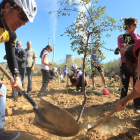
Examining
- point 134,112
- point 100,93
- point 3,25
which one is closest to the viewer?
point 3,25

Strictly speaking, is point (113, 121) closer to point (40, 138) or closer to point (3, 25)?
point (40, 138)

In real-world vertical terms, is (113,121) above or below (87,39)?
below

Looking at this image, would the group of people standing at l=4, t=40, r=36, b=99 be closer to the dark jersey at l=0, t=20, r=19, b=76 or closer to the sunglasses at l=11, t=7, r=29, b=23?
Answer: the dark jersey at l=0, t=20, r=19, b=76

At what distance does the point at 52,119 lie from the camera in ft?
6.32

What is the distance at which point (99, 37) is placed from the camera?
2201mm

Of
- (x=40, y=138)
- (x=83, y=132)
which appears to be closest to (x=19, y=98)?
(x=40, y=138)

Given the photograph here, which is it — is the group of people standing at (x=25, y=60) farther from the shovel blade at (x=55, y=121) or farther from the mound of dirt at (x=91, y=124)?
the shovel blade at (x=55, y=121)

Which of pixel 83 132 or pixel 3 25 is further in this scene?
pixel 83 132

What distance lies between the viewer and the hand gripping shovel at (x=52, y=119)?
5.88 feet

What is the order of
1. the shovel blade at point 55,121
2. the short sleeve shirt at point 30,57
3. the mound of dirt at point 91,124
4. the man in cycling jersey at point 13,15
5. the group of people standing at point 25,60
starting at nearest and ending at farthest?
1. the man in cycling jersey at point 13,15
2. the shovel blade at point 55,121
3. the mound of dirt at point 91,124
4. the group of people standing at point 25,60
5. the short sleeve shirt at point 30,57

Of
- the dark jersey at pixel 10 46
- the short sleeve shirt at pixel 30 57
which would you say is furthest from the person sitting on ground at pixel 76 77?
the dark jersey at pixel 10 46

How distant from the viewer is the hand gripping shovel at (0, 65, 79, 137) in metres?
1.79

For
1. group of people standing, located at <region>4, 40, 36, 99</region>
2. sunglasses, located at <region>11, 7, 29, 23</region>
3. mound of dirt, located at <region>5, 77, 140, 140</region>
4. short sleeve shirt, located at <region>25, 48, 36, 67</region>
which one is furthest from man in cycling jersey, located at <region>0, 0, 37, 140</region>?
short sleeve shirt, located at <region>25, 48, 36, 67</region>

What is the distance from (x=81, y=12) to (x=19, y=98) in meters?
3.17
